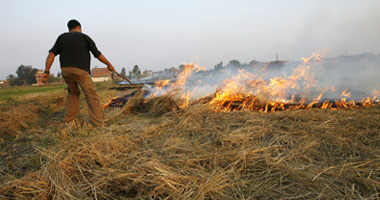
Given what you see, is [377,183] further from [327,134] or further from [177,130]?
[177,130]

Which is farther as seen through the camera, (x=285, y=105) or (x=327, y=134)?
(x=285, y=105)

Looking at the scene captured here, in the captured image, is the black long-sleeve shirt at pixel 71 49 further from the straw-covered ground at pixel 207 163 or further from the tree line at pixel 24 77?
the tree line at pixel 24 77

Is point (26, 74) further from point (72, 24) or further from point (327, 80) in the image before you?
point (327, 80)

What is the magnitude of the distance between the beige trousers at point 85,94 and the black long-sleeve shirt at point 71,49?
11 cm

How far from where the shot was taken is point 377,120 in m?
2.42

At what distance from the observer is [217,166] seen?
1.40 metres

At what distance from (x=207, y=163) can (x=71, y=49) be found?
9.08 feet

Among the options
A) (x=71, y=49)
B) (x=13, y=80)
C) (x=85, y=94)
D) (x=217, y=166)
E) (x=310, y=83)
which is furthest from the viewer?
(x=13, y=80)

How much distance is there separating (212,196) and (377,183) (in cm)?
111

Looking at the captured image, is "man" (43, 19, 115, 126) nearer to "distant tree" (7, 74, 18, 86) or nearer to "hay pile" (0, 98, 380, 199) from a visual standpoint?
"hay pile" (0, 98, 380, 199)

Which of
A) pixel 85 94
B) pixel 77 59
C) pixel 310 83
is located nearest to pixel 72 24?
pixel 77 59

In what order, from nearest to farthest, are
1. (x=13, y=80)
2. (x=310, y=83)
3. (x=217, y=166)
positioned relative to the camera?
(x=217, y=166), (x=310, y=83), (x=13, y=80)

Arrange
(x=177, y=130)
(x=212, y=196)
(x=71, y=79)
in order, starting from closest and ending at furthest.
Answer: (x=212, y=196)
(x=177, y=130)
(x=71, y=79)

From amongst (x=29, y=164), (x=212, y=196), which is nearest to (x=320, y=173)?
(x=212, y=196)
